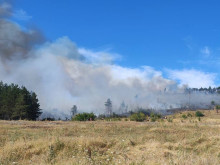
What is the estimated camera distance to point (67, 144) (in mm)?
9672

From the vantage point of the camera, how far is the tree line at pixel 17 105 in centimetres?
5463

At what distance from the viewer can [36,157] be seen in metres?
8.24

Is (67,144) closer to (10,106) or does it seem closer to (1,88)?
(10,106)

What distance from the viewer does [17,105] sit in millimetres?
54500

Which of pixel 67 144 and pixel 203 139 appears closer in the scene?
pixel 67 144

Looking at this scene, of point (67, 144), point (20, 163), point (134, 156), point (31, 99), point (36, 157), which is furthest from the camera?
point (31, 99)

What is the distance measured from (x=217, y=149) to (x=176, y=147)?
1958 millimetres

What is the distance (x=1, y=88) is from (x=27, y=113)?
47.2ft

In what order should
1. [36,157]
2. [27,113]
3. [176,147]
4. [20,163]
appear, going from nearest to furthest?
[20,163] → [36,157] → [176,147] → [27,113]

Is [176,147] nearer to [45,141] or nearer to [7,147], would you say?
[45,141]

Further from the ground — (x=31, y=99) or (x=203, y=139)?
(x=31, y=99)

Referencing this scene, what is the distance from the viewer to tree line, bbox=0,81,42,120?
54.6 meters

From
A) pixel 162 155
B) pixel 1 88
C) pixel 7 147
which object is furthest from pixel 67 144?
pixel 1 88

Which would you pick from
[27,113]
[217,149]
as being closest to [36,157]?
[217,149]
